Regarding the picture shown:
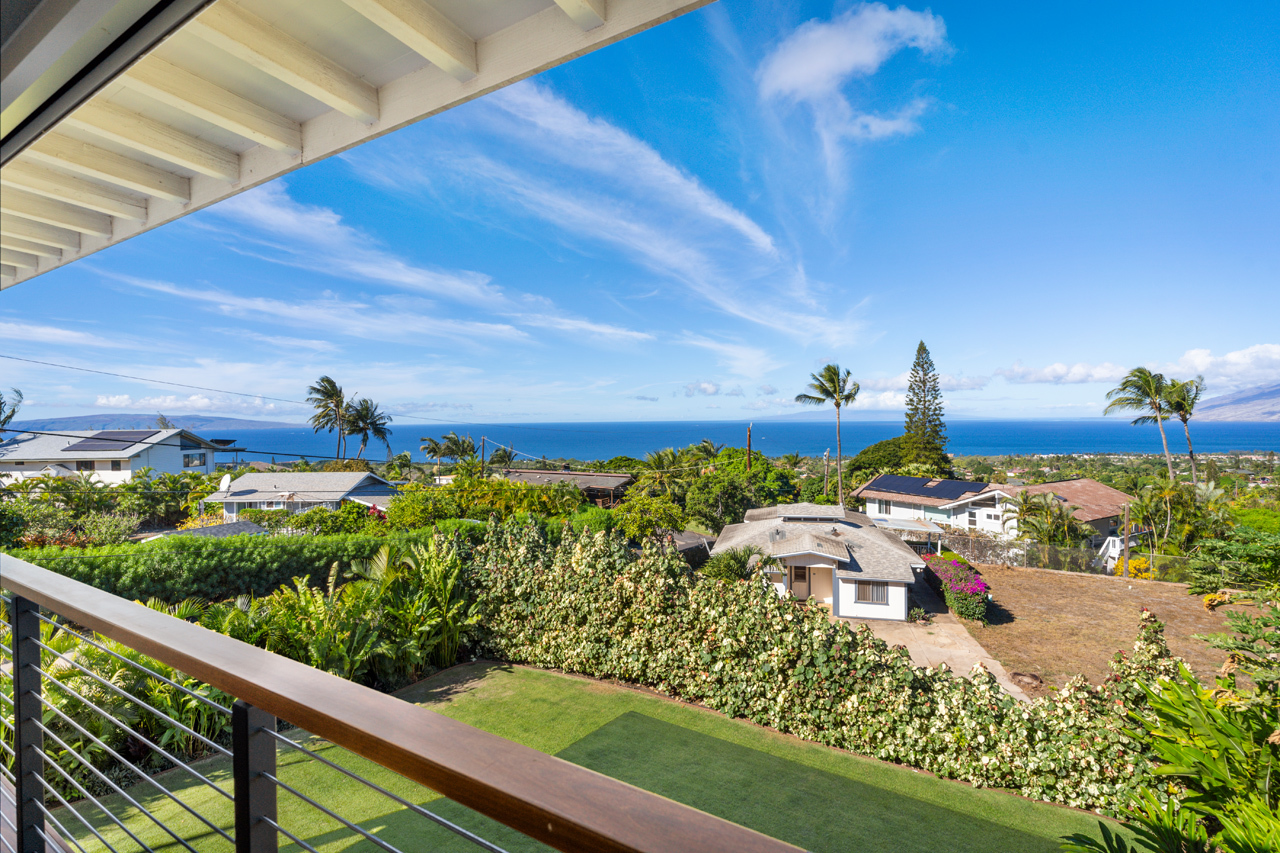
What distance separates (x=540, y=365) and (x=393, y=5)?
2987 inches

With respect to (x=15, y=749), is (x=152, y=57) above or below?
above

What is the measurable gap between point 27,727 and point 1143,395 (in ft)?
113

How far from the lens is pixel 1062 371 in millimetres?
162000

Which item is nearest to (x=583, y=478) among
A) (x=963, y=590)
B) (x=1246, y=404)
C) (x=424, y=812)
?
(x=963, y=590)

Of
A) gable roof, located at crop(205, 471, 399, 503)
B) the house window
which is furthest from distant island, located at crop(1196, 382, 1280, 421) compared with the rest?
gable roof, located at crop(205, 471, 399, 503)

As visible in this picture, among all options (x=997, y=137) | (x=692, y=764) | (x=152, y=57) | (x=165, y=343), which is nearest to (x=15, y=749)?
(x=152, y=57)

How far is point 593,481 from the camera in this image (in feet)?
108

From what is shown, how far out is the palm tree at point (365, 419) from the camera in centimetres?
4459

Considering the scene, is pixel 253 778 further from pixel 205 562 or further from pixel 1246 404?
pixel 1246 404

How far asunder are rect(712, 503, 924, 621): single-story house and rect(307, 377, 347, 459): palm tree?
3845cm

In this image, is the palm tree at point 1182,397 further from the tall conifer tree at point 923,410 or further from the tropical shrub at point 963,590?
the tropical shrub at point 963,590

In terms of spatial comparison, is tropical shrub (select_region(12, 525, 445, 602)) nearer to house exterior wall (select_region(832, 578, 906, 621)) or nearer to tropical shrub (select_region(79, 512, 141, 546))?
tropical shrub (select_region(79, 512, 141, 546))

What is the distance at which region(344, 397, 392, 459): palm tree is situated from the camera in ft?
146

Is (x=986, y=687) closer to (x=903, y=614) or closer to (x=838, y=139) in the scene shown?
(x=903, y=614)
